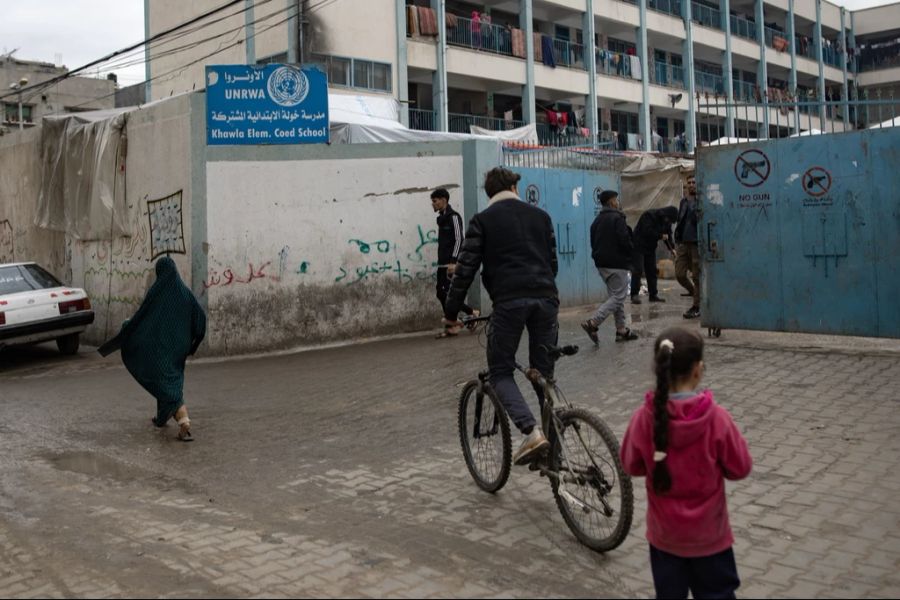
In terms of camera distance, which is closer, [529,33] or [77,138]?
[77,138]

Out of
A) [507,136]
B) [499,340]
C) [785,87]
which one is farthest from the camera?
[785,87]

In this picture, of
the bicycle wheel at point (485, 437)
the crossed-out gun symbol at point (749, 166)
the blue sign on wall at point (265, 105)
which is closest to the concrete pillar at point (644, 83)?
the blue sign on wall at point (265, 105)

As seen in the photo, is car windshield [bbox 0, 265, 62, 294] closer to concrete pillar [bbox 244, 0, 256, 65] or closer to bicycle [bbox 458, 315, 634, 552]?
bicycle [bbox 458, 315, 634, 552]

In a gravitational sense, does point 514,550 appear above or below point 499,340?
below

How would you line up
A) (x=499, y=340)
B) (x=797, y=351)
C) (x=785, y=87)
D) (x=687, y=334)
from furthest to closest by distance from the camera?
(x=785, y=87) → (x=797, y=351) → (x=499, y=340) → (x=687, y=334)

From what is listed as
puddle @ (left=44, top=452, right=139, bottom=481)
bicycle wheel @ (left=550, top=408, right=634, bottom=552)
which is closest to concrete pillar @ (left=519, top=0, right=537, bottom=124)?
puddle @ (left=44, top=452, right=139, bottom=481)

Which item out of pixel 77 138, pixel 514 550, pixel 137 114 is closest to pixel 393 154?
pixel 137 114

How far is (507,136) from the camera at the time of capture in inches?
819

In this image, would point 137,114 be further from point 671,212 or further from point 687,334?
point 687,334

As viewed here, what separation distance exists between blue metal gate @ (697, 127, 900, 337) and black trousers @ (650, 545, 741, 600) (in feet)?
22.7

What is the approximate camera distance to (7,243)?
58.8 feet

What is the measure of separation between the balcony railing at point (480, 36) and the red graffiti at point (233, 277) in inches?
743

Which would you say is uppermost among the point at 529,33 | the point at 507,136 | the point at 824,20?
the point at 824,20

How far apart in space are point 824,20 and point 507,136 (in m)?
36.3
